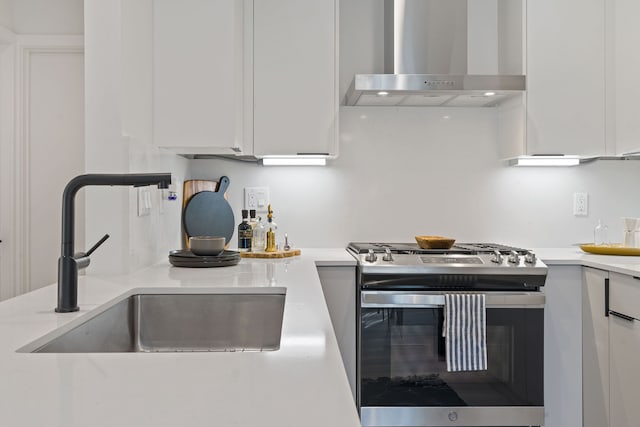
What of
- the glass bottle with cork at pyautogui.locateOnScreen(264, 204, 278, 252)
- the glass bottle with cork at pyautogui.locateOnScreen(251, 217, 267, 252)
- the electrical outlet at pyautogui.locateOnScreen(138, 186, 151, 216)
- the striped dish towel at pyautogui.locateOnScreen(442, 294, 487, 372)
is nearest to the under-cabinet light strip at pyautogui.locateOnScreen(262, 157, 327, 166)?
the glass bottle with cork at pyautogui.locateOnScreen(264, 204, 278, 252)

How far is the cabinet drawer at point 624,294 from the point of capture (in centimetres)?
210

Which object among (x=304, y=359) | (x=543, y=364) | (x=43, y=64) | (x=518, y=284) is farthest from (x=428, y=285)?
(x=43, y=64)

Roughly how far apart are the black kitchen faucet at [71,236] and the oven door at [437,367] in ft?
4.36

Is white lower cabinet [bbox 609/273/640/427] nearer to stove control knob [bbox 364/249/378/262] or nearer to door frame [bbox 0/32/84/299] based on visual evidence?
stove control knob [bbox 364/249/378/262]

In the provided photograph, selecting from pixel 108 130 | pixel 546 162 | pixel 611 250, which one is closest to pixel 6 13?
pixel 108 130

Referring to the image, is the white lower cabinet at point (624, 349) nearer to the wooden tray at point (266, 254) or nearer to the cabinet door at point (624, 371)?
the cabinet door at point (624, 371)

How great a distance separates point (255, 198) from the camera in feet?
9.96

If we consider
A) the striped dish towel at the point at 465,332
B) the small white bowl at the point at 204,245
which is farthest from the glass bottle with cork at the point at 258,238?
the striped dish towel at the point at 465,332

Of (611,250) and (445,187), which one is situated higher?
(445,187)

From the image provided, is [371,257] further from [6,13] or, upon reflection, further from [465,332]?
[6,13]

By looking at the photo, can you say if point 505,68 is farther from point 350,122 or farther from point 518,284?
point 518,284

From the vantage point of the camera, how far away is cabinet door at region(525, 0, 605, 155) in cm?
270

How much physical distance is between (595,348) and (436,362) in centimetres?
73

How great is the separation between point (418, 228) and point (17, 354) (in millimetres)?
2413
